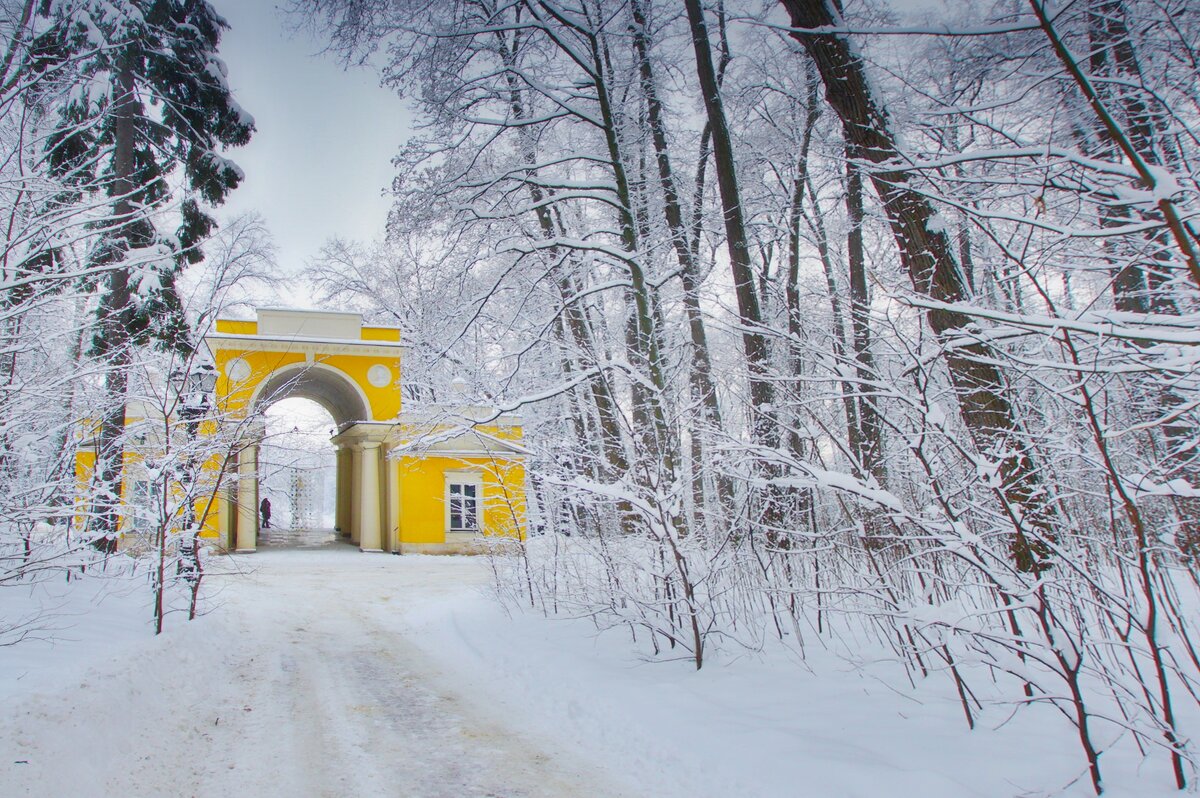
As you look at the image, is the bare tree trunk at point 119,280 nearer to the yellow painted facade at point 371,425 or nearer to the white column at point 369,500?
the yellow painted facade at point 371,425

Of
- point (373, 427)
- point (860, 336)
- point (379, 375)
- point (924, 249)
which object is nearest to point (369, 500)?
point (373, 427)

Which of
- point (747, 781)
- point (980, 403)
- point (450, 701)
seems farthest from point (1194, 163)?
point (450, 701)

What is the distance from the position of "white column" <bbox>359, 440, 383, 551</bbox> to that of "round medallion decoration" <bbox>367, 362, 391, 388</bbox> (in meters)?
1.80

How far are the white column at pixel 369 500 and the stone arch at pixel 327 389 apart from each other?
1.04 meters

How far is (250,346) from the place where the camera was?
64.7 ft

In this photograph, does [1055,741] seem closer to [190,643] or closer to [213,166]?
[190,643]

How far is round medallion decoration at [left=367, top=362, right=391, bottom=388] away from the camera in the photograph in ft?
70.2

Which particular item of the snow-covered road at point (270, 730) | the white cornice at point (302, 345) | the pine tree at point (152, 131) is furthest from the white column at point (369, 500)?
the snow-covered road at point (270, 730)

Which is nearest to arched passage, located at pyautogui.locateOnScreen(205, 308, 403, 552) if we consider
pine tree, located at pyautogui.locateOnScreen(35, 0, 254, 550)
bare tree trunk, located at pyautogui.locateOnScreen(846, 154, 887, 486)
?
pine tree, located at pyautogui.locateOnScreen(35, 0, 254, 550)

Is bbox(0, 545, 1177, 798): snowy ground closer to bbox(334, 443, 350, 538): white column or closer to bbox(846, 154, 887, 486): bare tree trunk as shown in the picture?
bbox(846, 154, 887, 486): bare tree trunk

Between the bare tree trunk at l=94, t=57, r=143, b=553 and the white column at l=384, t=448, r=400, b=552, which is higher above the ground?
the bare tree trunk at l=94, t=57, r=143, b=553

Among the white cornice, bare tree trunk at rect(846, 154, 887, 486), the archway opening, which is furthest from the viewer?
the white cornice

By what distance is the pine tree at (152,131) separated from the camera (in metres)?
10.1

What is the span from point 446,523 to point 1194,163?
2041 centimetres
